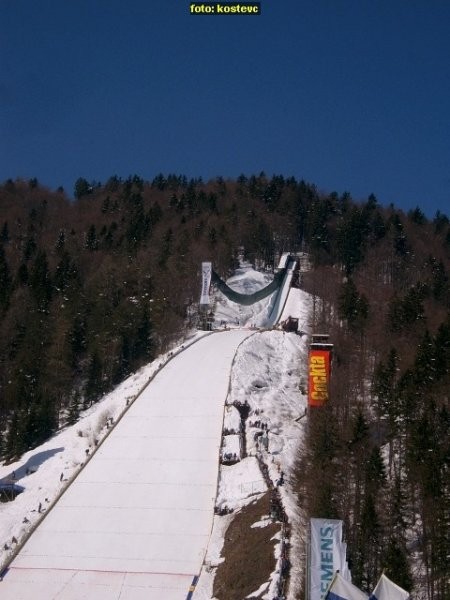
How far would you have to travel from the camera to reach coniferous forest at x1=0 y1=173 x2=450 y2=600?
20109mm

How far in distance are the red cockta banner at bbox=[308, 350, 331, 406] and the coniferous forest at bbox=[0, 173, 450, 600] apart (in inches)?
34.9

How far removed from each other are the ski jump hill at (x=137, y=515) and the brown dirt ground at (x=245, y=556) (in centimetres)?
74

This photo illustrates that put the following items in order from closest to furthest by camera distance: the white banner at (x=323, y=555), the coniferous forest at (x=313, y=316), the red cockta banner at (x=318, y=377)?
1. the white banner at (x=323, y=555)
2. the coniferous forest at (x=313, y=316)
3. the red cockta banner at (x=318, y=377)

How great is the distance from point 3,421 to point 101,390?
5.16 metres

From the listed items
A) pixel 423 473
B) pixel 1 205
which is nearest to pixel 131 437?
pixel 423 473

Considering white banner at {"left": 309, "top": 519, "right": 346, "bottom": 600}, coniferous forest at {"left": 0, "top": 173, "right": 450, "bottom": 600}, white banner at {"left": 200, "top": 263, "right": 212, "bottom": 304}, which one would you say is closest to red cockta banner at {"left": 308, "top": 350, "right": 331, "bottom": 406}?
coniferous forest at {"left": 0, "top": 173, "right": 450, "bottom": 600}

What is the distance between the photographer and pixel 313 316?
1734 inches

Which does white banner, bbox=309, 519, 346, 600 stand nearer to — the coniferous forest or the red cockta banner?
the coniferous forest

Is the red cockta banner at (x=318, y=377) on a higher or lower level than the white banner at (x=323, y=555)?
higher

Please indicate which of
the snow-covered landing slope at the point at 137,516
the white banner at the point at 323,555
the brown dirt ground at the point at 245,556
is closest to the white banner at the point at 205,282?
the snow-covered landing slope at the point at 137,516

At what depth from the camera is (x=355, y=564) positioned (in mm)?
17016

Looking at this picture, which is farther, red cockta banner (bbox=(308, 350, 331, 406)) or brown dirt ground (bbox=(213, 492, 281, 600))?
red cockta banner (bbox=(308, 350, 331, 406))

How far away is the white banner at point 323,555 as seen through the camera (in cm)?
1226

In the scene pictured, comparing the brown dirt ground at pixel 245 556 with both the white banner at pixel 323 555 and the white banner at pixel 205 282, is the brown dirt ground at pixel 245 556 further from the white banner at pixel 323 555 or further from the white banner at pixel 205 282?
the white banner at pixel 205 282
